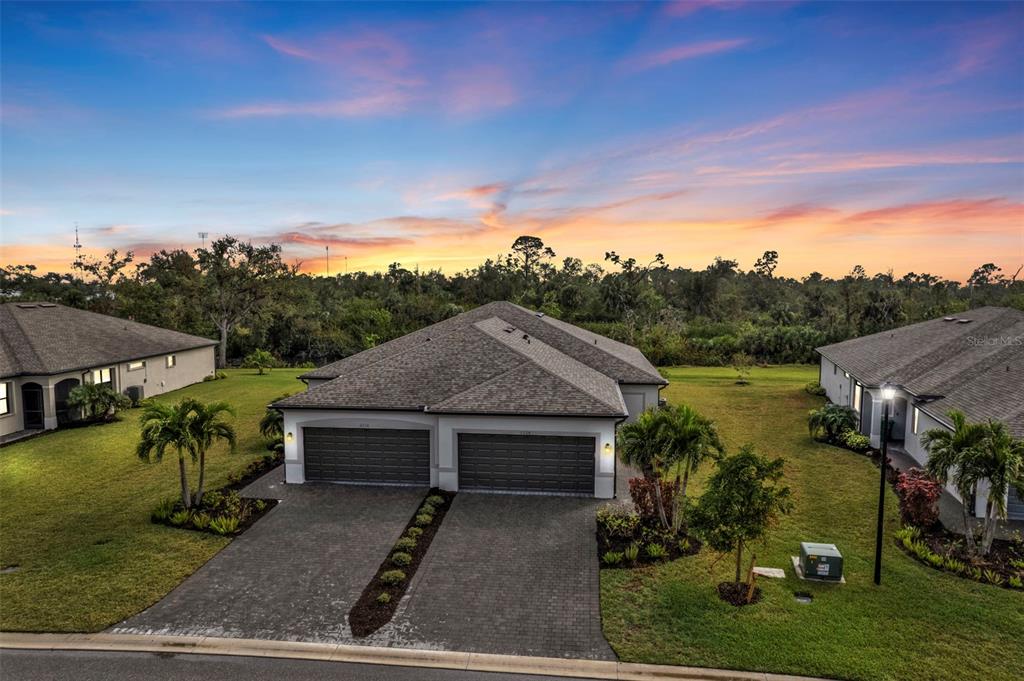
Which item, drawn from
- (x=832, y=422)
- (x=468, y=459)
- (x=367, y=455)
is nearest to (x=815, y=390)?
(x=832, y=422)

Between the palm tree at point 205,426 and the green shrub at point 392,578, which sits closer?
the green shrub at point 392,578

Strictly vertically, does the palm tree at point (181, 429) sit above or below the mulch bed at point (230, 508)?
above

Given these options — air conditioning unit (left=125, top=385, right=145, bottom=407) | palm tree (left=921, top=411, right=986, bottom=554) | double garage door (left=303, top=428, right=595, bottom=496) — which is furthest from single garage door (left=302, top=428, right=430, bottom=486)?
air conditioning unit (left=125, top=385, right=145, bottom=407)

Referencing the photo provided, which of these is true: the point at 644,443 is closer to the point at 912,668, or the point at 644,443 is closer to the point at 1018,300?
the point at 912,668

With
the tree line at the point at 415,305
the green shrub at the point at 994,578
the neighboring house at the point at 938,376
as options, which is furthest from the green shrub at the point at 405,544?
the tree line at the point at 415,305

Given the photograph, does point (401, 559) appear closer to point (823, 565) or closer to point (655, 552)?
point (655, 552)

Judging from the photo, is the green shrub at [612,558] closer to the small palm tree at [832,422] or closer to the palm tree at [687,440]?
the palm tree at [687,440]

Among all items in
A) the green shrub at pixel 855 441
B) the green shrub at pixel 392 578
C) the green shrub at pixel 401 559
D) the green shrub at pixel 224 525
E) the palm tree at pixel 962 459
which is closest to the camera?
the green shrub at pixel 392 578

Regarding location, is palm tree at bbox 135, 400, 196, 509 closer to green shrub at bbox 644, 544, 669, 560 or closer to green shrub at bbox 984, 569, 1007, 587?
green shrub at bbox 644, 544, 669, 560
